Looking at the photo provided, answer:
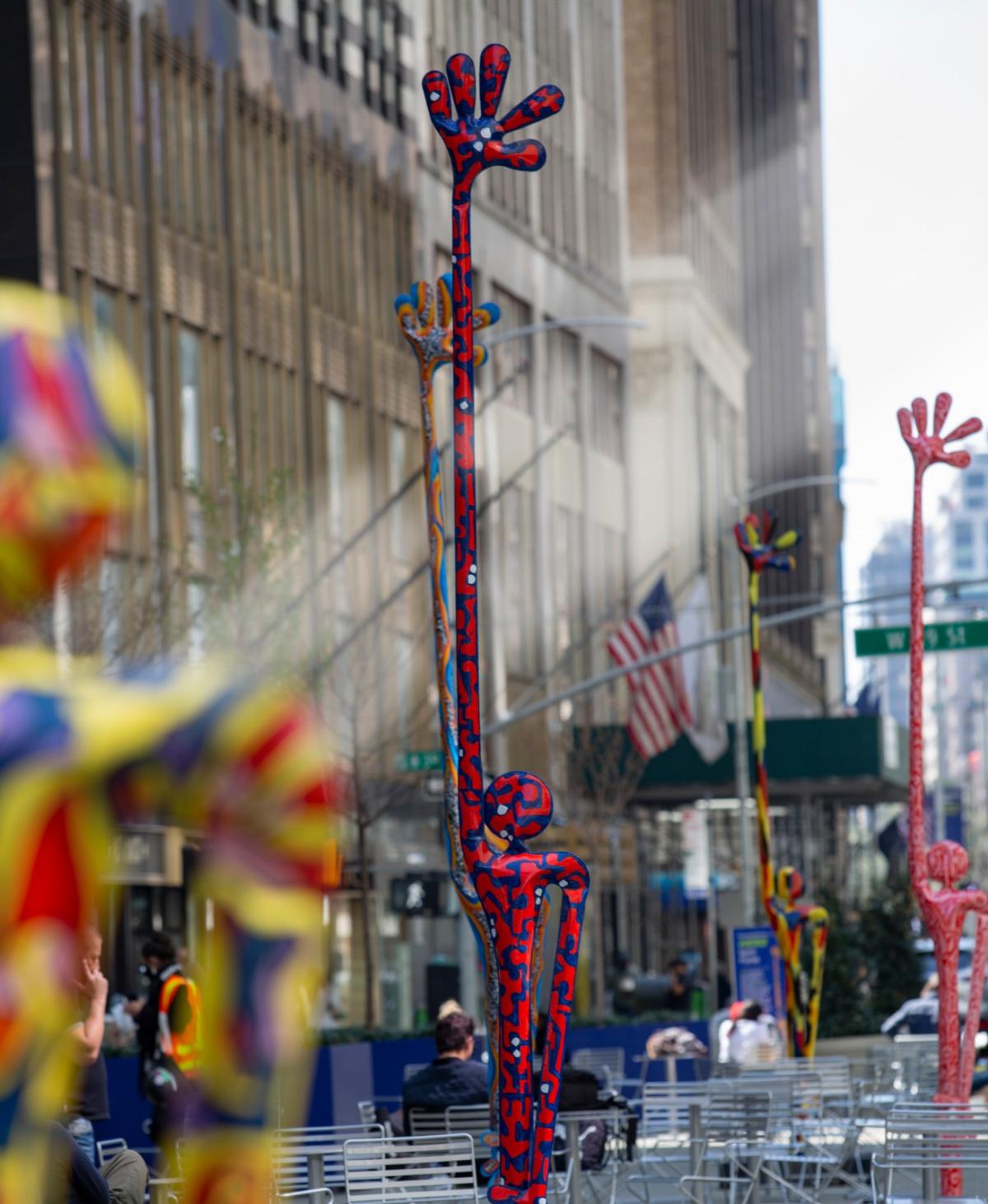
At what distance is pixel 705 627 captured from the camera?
4891cm

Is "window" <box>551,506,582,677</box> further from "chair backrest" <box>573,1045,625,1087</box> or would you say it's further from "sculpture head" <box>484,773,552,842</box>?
"sculpture head" <box>484,773,552,842</box>

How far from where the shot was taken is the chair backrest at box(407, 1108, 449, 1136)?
14.1m

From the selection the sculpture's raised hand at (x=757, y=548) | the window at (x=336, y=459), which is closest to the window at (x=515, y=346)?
the window at (x=336, y=459)

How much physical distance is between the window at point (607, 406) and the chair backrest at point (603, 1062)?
4304 centimetres

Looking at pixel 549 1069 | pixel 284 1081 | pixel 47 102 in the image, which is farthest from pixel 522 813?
pixel 47 102

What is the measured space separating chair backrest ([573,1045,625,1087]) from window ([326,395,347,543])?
21.7m

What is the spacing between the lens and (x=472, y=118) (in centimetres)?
925

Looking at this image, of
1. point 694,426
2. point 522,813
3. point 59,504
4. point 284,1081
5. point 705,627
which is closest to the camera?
point 59,504

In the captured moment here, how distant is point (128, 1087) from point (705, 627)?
30.2m

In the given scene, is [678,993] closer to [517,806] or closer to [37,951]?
[517,806]

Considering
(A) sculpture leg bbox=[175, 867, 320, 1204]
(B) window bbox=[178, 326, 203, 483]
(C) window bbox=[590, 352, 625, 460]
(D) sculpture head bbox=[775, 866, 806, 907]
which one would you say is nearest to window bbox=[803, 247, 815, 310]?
(C) window bbox=[590, 352, 625, 460]

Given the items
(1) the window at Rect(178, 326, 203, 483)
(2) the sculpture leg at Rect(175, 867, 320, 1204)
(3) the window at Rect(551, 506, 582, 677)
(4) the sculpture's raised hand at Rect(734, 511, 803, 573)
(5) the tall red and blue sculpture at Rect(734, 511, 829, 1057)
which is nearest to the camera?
(2) the sculpture leg at Rect(175, 867, 320, 1204)

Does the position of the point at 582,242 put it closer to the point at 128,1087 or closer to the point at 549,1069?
the point at 128,1087

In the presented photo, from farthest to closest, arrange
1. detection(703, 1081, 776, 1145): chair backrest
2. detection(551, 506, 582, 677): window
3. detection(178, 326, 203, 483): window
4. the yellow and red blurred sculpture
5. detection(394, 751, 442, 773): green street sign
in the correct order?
detection(551, 506, 582, 677): window
detection(178, 326, 203, 483): window
detection(394, 751, 442, 773): green street sign
detection(703, 1081, 776, 1145): chair backrest
the yellow and red blurred sculpture
